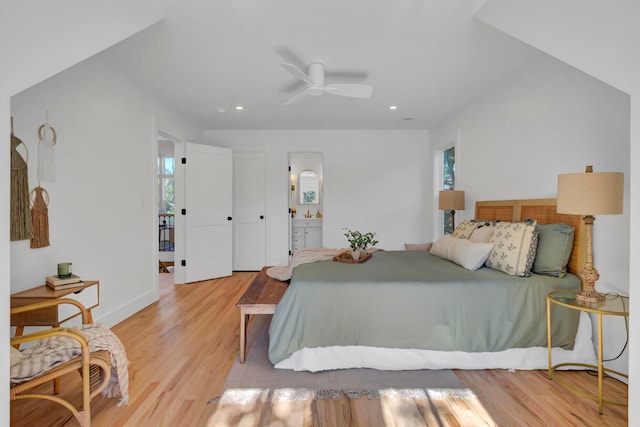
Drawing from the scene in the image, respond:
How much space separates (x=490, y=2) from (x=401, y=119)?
9.19 ft

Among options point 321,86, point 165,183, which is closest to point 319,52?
point 321,86

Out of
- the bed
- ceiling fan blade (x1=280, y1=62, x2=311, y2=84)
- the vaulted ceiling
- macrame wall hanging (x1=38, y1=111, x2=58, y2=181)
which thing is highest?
the vaulted ceiling

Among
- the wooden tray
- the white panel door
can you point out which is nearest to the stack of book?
the wooden tray

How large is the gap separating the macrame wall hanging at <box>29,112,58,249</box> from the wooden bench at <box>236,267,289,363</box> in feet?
4.84

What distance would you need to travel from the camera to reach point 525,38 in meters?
1.87

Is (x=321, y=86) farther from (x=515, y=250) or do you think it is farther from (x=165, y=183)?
(x=165, y=183)

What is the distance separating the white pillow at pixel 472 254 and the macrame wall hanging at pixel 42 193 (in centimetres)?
314

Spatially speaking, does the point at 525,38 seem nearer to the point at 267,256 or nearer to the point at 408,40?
the point at 408,40

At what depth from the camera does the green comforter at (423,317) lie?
84.8 inches

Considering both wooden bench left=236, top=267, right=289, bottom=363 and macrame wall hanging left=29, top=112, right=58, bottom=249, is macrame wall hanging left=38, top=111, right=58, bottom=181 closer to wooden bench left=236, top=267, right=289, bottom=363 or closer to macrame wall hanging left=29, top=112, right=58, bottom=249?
macrame wall hanging left=29, top=112, right=58, bottom=249

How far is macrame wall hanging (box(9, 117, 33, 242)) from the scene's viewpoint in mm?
2059

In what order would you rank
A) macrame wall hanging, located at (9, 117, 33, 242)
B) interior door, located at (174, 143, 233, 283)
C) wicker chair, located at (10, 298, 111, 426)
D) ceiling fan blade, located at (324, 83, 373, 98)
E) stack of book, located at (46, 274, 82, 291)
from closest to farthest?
wicker chair, located at (10, 298, 111, 426) → macrame wall hanging, located at (9, 117, 33, 242) → stack of book, located at (46, 274, 82, 291) → ceiling fan blade, located at (324, 83, 373, 98) → interior door, located at (174, 143, 233, 283)

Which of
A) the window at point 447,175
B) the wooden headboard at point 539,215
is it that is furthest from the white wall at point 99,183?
the window at point 447,175

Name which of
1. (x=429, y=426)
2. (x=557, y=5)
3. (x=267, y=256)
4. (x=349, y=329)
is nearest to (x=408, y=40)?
(x=557, y=5)
